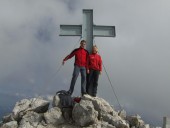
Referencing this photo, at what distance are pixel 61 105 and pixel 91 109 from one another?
5.56 feet

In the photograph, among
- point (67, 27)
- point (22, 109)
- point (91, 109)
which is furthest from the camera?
point (67, 27)

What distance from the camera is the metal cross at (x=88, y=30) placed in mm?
20328

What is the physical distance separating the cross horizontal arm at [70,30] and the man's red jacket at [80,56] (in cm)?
152

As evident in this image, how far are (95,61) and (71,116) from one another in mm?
3088

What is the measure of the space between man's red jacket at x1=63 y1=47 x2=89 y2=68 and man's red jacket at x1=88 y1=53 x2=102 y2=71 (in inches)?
9.3

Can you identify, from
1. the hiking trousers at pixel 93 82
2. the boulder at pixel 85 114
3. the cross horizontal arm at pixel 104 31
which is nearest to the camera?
the boulder at pixel 85 114

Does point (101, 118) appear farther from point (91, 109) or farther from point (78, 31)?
point (78, 31)

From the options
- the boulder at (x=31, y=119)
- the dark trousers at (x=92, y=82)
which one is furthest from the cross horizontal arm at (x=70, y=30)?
the boulder at (x=31, y=119)

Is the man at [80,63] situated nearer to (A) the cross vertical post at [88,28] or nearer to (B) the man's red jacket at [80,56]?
(B) the man's red jacket at [80,56]

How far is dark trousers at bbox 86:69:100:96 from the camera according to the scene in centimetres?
1928

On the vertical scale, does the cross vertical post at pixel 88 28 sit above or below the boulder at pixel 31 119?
above

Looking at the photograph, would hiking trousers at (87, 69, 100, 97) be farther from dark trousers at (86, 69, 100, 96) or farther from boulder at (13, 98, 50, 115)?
boulder at (13, 98, 50, 115)

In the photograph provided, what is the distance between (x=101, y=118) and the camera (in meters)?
17.8

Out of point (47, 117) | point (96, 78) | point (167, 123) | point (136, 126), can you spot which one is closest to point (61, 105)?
point (47, 117)
